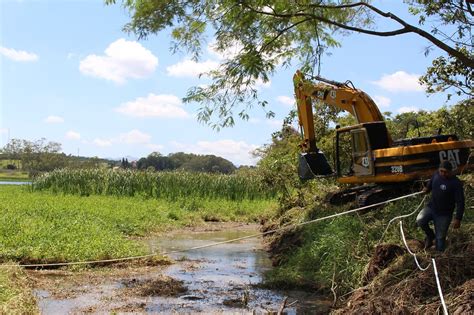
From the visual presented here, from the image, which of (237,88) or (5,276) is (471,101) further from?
(5,276)

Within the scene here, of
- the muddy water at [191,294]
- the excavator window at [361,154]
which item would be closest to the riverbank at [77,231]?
the muddy water at [191,294]

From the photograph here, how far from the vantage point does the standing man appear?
7359 millimetres

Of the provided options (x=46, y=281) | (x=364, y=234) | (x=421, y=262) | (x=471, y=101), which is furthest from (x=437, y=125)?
(x=46, y=281)

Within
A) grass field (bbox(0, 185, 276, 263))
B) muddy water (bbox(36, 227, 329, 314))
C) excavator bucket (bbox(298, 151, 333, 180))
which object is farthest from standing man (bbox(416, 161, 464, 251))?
grass field (bbox(0, 185, 276, 263))

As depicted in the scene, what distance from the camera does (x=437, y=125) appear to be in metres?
17.7

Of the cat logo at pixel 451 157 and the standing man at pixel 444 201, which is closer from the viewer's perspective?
the standing man at pixel 444 201

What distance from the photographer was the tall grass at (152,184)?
90.5 ft

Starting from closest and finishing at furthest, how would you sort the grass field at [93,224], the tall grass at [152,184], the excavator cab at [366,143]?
the grass field at [93,224], the excavator cab at [366,143], the tall grass at [152,184]

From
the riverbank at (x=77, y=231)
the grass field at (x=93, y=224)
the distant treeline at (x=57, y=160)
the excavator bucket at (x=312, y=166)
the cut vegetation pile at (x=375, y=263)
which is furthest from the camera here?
the distant treeline at (x=57, y=160)

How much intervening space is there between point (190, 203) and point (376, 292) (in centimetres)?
1714

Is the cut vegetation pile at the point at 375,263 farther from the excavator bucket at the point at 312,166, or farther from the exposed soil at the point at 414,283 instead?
the excavator bucket at the point at 312,166

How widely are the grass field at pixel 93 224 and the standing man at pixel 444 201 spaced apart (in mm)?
6520

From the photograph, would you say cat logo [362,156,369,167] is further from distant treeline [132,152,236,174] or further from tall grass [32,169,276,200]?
distant treeline [132,152,236,174]

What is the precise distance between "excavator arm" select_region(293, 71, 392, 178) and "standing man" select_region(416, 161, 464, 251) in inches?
194
